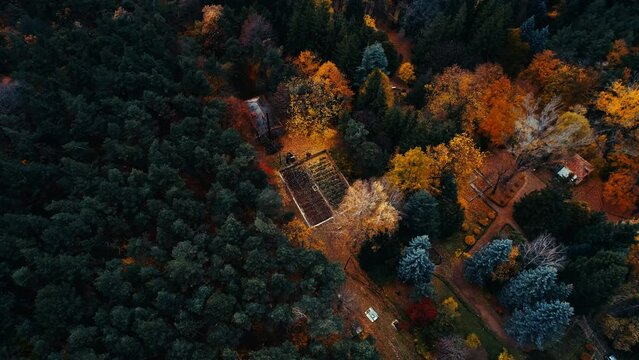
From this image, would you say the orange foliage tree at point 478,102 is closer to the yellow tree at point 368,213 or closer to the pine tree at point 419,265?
the yellow tree at point 368,213

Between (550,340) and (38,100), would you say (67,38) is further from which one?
(550,340)

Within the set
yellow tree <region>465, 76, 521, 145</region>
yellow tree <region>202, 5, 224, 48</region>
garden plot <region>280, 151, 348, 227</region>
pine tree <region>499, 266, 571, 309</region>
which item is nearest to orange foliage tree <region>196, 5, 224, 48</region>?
yellow tree <region>202, 5, 224, 48</region>

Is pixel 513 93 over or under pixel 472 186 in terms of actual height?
over

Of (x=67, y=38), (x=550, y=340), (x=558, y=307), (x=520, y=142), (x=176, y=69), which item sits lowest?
(x=550, y=340)

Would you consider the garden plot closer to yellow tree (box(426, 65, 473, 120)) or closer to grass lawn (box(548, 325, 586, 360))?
yellow tree (box(426, 65, 473, 120))

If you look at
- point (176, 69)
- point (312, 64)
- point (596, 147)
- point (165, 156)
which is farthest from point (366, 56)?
point (596, 147)

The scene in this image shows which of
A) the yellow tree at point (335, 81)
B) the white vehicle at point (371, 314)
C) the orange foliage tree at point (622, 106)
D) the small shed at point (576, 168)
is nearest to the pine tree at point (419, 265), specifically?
the white vehicle at point (371, 314)
